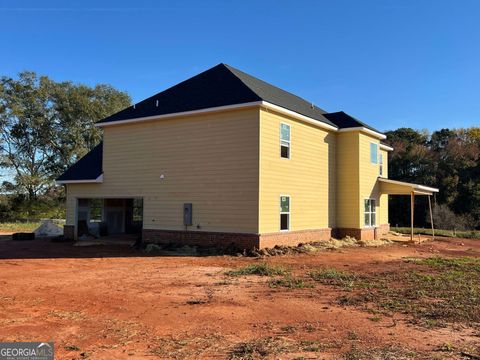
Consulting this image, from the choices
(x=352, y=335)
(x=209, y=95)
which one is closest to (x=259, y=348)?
(x=352, y=335)

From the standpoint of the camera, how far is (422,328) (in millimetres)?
7023

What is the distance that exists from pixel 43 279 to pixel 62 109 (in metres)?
40.8

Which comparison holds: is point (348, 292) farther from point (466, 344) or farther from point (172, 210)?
point (172, 210)

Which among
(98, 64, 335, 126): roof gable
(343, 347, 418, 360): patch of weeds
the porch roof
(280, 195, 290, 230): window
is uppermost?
(98, 64, 335, 126): roof gable

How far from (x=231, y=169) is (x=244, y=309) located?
32.0ft

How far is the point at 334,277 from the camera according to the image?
11805mm

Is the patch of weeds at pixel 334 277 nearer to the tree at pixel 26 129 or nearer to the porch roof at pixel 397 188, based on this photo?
the porch roof at pixel 397 188

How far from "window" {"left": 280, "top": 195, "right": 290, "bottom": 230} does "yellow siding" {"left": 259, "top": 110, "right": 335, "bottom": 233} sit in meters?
0.22

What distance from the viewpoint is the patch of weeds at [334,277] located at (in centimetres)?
1099

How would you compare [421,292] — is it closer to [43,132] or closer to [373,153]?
[373,153]

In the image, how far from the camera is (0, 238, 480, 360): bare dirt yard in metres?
6.09

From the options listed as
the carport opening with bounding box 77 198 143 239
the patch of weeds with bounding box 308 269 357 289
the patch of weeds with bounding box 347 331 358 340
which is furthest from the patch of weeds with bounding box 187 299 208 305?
the carport opening with bounding box 77 198 143 239

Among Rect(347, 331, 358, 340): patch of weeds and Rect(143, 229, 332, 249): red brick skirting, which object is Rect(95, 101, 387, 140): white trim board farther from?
Rect(347, 331, 358, 340): patch of weeds

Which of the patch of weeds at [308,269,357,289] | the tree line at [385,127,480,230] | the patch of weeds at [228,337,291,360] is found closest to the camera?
the patch of weeds at [228,337,291,360]
